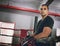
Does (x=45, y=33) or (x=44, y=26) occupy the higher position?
(x=44, y=26)

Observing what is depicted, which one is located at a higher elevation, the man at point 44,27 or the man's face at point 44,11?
the man's face at point 44,11

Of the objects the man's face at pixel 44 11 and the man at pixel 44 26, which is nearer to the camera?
the man at pixel 44 26

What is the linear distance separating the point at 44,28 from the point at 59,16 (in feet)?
2.78

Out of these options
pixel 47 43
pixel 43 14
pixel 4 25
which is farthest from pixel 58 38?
pixel 4 25

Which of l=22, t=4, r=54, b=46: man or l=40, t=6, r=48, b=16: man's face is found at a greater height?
l=40, t=6, r=48, b=16: man's face

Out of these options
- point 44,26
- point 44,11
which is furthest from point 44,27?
point 44,11

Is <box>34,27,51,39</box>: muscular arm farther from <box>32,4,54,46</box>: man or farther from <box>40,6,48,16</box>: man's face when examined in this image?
<box>40,6,48,16</box>: man's face

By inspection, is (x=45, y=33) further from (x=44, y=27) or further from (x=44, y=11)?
(x=44, y=11)

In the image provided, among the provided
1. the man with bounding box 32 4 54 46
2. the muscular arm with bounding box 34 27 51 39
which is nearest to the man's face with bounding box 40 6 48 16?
the man with bounding box 32 4 54 46

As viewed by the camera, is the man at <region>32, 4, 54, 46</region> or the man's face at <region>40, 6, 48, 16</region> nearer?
the man at <region>32, 4, 54, 46</region>

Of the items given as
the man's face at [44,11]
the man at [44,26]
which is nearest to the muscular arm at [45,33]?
the man at [44,26]

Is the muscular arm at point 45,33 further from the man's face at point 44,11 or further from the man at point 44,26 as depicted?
the man's face at point 44,11

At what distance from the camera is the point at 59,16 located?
308 cm

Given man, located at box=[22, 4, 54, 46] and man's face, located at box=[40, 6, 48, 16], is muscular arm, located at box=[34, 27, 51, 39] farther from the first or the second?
man's face, located at box=[40, 6, 48, 16]
